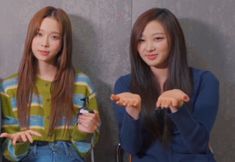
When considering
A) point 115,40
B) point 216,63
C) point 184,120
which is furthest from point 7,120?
point 216,63

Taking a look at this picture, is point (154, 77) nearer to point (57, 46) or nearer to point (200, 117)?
point (200, 117)

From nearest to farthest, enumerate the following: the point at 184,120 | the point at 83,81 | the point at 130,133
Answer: the point at 184,120 → the point at 130,133 → the point at 83,81

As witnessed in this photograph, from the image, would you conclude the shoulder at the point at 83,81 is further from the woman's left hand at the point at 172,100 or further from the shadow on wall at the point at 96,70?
the woman's left hand at the point at 172,100

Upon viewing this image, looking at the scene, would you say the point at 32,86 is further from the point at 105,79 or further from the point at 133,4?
the point at 133,4

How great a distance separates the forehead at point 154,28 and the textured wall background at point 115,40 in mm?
263

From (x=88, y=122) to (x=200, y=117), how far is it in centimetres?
41

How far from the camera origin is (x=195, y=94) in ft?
5.15

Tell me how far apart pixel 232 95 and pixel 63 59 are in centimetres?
83

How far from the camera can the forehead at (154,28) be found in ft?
5.27

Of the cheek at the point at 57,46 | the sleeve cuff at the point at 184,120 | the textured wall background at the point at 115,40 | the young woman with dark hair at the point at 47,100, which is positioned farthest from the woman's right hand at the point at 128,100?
the textured wall background at the point at 115,40

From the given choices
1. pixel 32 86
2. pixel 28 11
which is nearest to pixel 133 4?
pixel 28 11

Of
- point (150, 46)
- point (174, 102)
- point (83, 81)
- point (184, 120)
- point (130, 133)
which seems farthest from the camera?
point (83, 81)

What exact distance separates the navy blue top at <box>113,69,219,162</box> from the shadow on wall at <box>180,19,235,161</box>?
329 mm

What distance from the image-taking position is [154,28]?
5.28 feet
